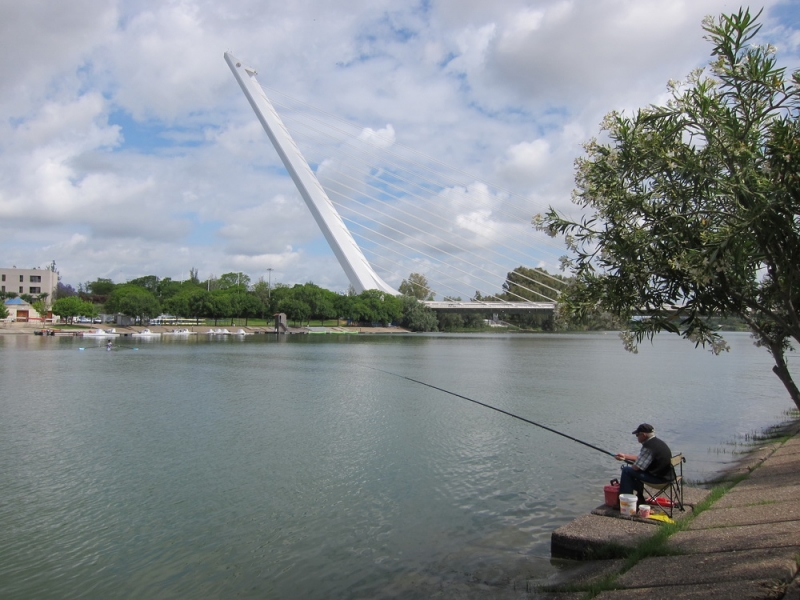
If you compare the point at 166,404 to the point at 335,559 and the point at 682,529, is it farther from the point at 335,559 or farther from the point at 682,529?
the point at 682,529

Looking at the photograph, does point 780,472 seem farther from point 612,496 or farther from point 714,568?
point 714,568

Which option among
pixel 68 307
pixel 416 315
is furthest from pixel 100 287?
pixel 416 315

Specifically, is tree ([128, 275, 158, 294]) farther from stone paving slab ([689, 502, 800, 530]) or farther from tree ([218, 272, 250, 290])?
stone paving slab ([689, 502, 800, 530])

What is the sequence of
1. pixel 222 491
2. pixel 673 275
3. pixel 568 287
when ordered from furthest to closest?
pixel 222 491 < pixel 568 287 < pixel 673 275

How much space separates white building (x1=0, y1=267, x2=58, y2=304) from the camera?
369 feet

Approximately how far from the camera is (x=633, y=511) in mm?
6922

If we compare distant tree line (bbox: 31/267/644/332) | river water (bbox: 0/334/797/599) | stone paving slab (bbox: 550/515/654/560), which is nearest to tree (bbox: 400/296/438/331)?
distant tree line (bbox: 31/267/644/332)

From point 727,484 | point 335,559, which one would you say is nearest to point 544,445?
point 727,484

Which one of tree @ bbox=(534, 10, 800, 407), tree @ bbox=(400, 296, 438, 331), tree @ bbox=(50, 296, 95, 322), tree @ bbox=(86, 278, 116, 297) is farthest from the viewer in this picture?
tree @ bbox=(86, 278, 116, 297)

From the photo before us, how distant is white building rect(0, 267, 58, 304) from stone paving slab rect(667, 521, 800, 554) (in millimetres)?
123163

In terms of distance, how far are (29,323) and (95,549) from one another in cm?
8588

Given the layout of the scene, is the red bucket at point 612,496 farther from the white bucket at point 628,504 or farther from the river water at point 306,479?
the river water at point 306,479

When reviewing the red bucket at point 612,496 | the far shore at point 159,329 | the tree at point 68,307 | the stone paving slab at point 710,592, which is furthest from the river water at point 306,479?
the tree at point 68,307

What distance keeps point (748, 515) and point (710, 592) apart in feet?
8.25
